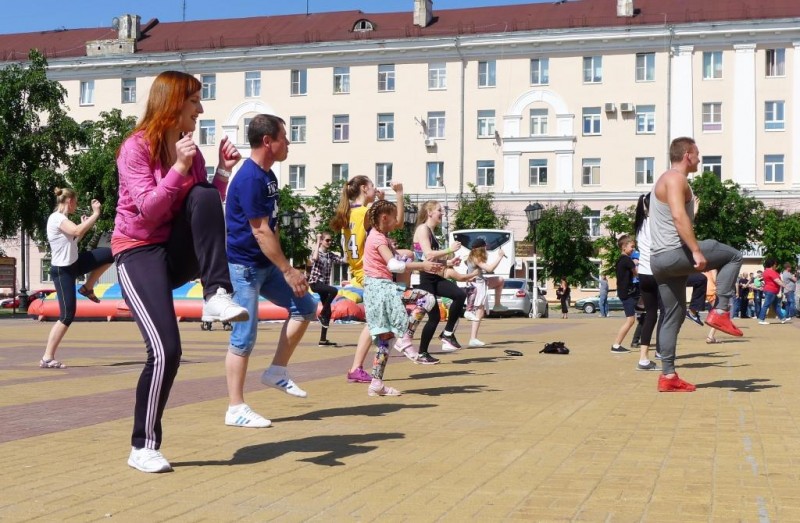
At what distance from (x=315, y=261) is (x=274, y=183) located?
10.9 meters

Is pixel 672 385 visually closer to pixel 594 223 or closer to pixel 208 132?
pixel 594 223

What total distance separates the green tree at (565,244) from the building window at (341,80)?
14.0 metres

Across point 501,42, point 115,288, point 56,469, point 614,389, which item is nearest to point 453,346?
point 614,389

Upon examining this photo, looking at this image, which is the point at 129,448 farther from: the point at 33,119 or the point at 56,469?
the point at 33,119

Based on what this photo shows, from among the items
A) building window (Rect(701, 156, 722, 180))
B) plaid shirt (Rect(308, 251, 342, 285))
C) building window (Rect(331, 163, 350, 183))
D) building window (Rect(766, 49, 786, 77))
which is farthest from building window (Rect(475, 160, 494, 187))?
plaid shirt (Rect(308, 251, 342, 285))

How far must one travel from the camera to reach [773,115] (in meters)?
60.0

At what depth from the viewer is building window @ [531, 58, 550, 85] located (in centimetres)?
6269

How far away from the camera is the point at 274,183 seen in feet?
23.8

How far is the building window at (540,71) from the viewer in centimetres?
6269

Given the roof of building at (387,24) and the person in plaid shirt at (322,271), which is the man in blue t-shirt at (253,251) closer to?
the person in plaid shirt at (322,271)

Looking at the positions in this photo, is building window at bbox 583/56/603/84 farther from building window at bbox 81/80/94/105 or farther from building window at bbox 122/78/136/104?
building window at bbox 81/80/94/105

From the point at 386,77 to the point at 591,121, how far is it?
39.9 ft

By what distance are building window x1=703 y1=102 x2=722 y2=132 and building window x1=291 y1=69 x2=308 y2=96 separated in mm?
22978

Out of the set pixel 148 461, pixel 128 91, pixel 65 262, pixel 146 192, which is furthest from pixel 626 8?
pixel 148 461
